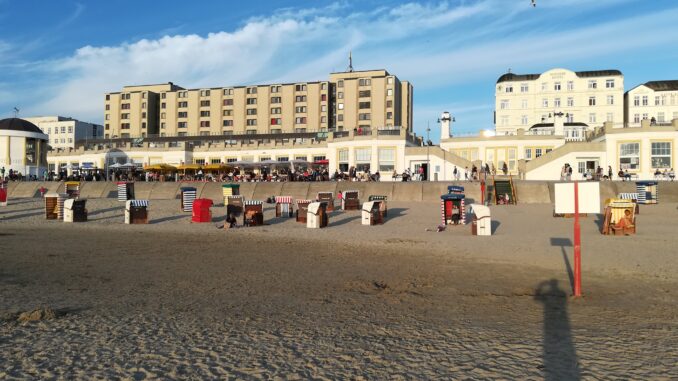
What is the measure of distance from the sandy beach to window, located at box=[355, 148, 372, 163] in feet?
125

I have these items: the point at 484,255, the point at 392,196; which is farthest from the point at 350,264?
the point at 392,196

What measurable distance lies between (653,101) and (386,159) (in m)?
52.5

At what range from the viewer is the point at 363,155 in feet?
176

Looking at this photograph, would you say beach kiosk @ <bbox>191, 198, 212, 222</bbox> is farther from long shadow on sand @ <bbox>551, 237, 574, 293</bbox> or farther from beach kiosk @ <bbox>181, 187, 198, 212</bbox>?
long shadow on sand @ <bbox>551, 237, 574, 293</bbox>

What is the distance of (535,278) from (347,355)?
5.80 metres

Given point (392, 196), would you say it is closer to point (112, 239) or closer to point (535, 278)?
point (112, 239)

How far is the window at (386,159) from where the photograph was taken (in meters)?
52.8

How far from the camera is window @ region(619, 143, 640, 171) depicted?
4575 cm

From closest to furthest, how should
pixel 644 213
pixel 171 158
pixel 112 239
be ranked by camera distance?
A: pixel 112 239 < pixel 644 213 < pixel 171 158

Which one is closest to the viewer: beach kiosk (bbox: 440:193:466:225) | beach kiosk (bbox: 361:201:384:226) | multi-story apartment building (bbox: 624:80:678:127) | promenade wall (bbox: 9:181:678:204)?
beach kiosk (bbox: 440:193:466:225)

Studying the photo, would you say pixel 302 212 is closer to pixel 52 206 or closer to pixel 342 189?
pixel 52 206

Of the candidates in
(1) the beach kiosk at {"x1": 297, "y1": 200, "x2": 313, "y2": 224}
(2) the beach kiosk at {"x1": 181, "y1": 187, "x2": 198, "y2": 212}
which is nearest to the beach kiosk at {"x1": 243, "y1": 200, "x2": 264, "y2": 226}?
(1) the beach kiosk at {"x1": 297, "y1": 200, "x2": 313, "y2": 224}

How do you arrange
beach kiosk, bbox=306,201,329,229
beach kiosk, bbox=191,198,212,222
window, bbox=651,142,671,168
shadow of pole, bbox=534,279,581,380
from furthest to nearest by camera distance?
window, bbox=651,142,671,168 < beach kiosk, bbox=191,198,212,222 < beach kiosk, bbox=306,201,329,229 < shadow of pole, bbox=534,279,581,380

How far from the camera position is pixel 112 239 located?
647 inches
